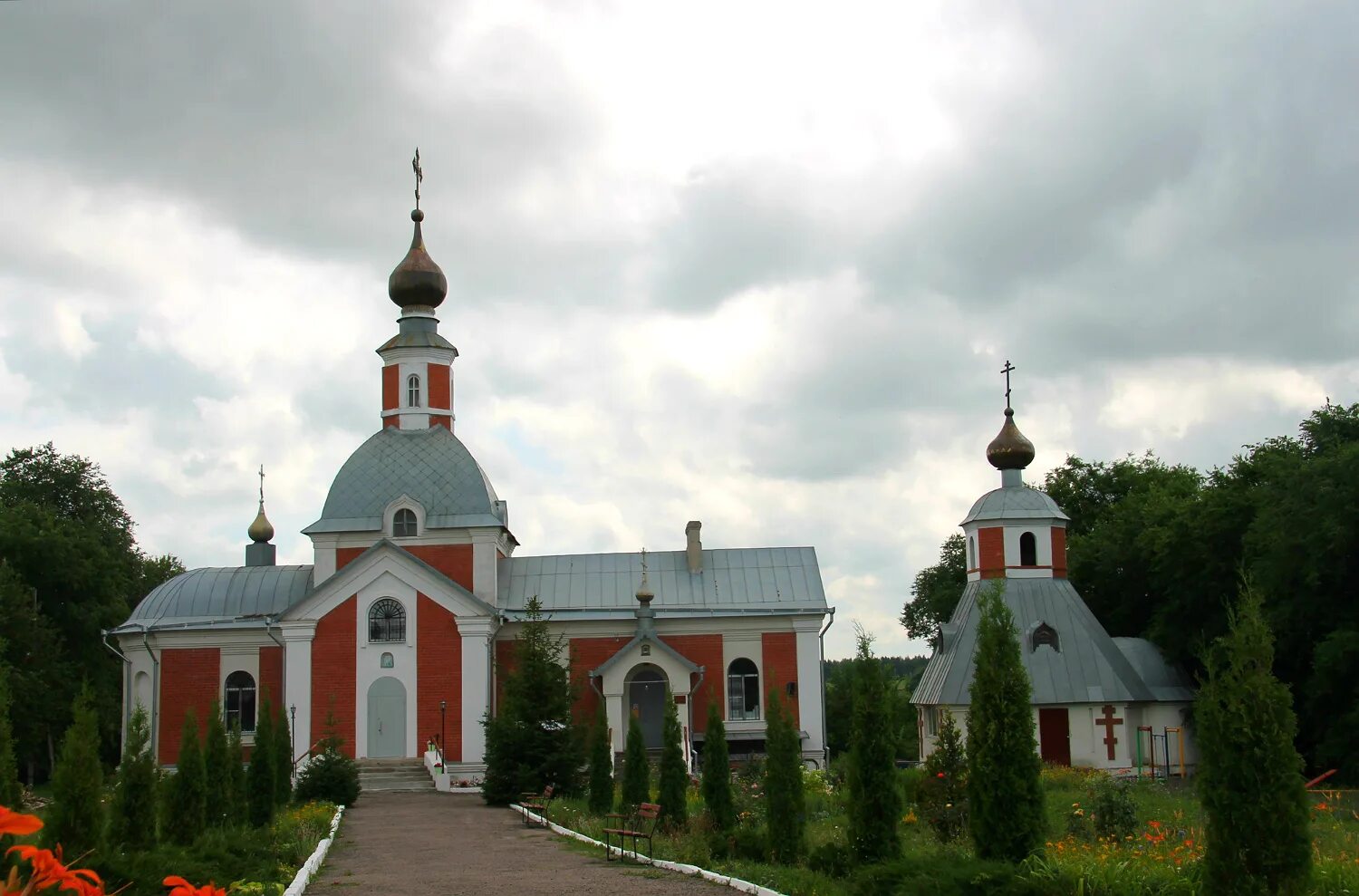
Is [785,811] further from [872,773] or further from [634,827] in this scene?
[634,827]

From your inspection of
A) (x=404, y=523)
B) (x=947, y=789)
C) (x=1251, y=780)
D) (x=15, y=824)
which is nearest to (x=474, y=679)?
(x=404, y=523)

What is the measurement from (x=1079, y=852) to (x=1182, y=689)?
2215 cm

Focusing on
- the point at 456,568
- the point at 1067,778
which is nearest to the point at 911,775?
the point at 1067,778

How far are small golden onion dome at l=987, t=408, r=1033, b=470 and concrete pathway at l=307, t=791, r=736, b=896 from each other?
61.8ft

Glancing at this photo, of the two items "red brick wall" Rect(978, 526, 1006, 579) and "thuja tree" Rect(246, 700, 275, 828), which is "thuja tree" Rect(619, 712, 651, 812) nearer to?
"thuja tree" Rect(246, 700, 275, 828)

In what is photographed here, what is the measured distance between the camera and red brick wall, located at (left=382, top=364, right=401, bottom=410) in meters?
35.1

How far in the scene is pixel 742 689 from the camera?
3312 centimetres

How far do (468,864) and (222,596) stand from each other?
2126 centimetres

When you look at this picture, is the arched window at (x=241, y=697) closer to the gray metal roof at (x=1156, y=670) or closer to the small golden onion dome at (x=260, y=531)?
the small golden onion dome at (x=260, y=531)

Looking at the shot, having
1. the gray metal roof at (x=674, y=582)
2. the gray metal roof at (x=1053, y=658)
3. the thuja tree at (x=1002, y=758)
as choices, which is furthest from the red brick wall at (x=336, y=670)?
the thuja tree at (x=1002, y=758)

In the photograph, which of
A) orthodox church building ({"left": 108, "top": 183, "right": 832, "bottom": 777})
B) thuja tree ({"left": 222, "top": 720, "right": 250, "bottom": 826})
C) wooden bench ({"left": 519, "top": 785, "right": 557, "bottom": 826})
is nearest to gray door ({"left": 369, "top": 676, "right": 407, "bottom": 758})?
orthodox church building ({"left": 108, "top": 183, "right": 832, "bottom": 777})

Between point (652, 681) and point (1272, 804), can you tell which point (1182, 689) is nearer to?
point (652, 681)

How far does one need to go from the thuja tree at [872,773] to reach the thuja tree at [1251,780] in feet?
11.5

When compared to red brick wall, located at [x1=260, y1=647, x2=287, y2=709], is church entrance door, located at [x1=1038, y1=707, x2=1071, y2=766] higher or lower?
lower
